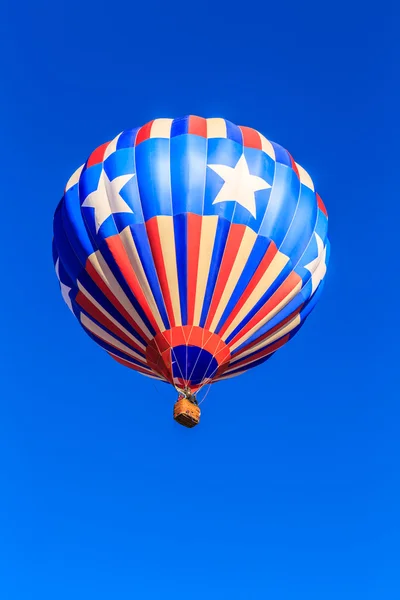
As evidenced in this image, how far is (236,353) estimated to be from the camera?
1232 cm

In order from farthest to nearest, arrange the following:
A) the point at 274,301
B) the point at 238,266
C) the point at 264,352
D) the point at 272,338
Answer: the point at 264,352 < the point at 272,338 < the point at 274,301 < the point at 238,266

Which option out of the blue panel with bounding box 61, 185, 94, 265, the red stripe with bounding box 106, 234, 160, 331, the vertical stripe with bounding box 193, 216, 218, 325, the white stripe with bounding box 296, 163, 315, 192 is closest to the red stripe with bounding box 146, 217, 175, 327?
the red stripe with bounding box 106, 234, 160, 331

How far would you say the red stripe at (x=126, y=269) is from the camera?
11.9 meters

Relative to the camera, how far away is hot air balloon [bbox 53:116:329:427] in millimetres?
11781

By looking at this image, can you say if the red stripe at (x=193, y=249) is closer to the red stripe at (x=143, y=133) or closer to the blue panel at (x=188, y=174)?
the blue panel at (x=188, y=174)

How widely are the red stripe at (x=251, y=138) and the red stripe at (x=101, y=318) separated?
3637 millimetres

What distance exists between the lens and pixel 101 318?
508 inches

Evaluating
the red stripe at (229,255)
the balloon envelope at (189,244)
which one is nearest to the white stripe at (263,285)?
the balloon envelope at (189,244)

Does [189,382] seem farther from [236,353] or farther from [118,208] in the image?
[118,208]

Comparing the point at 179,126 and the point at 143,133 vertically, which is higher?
the point at 179,126

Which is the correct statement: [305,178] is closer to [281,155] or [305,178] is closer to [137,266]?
[281,155]

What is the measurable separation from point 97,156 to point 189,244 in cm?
241

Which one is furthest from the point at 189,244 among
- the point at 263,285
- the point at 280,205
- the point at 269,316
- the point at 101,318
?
the point at 101,318

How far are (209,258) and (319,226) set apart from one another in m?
2.43
